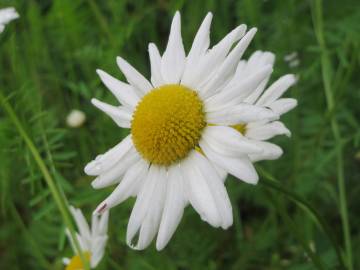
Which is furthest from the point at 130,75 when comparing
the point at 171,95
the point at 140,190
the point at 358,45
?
the point at 358,45

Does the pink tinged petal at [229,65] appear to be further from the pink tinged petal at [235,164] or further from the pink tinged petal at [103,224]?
the pink tinged petal at [103,224]

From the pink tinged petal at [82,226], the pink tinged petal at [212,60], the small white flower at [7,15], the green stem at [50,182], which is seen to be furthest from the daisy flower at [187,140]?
the small white flower at [7,15]

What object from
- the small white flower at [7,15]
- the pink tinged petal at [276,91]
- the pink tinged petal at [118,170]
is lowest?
the pink tinged petal at [276,91]

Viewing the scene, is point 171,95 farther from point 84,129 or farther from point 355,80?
point 355,80

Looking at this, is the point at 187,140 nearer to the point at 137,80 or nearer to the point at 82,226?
the point at 137,80

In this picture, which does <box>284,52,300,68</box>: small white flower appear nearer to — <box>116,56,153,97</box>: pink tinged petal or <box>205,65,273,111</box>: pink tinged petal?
<box>116,56,153,97</box>: pink tinged petal
